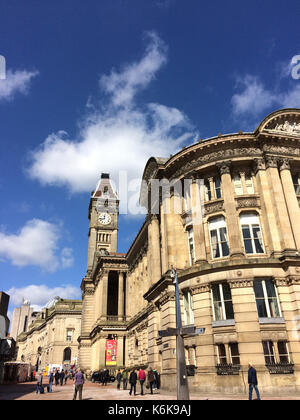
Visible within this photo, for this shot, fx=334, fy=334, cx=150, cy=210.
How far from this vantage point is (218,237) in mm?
26516

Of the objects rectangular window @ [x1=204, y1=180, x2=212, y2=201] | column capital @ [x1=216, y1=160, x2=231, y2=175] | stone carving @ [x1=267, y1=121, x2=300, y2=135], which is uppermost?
stone carving @ [x1=267, y1=121, x2=300, y2=135]

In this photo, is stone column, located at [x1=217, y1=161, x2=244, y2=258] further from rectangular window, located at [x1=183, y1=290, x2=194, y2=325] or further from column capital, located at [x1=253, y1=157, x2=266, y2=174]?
rectangular window, located at [x1=183, y1=290, x2=194, y2=325]

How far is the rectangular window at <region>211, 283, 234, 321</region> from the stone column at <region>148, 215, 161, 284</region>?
8792mm

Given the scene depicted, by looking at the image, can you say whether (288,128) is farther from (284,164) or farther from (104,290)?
(104,290)

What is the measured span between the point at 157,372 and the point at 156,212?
48.2 feet

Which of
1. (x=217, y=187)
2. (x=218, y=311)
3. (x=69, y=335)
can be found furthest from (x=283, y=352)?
(x=69, y=335)

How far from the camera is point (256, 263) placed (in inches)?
923

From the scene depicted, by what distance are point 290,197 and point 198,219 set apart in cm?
734

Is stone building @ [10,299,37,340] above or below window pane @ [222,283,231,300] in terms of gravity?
above

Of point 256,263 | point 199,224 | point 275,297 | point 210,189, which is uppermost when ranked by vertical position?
point 210,189

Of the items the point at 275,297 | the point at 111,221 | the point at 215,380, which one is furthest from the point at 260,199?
the point at 111,221

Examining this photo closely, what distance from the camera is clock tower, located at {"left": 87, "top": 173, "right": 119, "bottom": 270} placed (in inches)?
3287

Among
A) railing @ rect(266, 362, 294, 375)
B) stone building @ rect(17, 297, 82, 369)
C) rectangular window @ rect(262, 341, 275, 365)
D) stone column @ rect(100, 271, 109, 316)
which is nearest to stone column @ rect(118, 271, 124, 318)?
stone column @ rect(100, 271, 109, 316)

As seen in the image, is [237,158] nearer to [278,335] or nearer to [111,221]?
[278,335]
